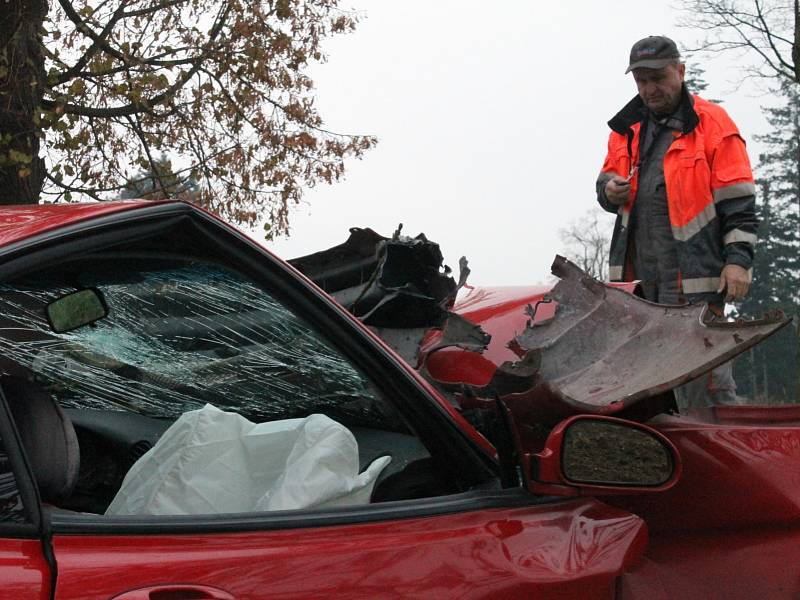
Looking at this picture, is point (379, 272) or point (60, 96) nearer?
point (379, 272)

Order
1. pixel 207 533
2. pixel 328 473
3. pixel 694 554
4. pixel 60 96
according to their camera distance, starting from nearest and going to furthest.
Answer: pixel 207 533
pixel 328 473
pixel 694 554
pixel 60 96

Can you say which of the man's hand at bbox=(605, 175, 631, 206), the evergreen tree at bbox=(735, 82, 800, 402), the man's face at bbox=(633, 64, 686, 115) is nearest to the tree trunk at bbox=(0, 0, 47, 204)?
the man's hand at bbox=(605, 175, 631, 206)

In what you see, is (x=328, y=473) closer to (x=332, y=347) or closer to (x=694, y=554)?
(x=332, y=347)

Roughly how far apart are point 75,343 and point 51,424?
553 mm

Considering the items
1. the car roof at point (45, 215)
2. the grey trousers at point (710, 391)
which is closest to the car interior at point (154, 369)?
the car roof at point (45, 215)

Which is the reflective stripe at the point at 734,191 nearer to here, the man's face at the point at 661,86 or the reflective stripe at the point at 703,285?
the reflective stripe at the point at 703,285

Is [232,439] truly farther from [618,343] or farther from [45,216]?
[618,343]

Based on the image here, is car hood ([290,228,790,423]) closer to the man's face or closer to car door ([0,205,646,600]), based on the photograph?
car door ([0,205,646,600])

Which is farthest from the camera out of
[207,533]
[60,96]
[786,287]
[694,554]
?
[786,287]

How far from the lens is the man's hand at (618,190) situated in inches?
187

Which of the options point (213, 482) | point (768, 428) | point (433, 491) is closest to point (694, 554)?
point (768, 428)

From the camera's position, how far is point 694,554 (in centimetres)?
197

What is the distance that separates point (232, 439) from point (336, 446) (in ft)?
0.69

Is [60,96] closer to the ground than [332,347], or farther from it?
farther from it
